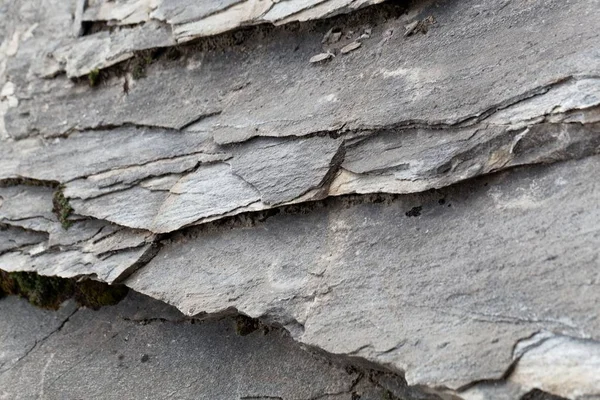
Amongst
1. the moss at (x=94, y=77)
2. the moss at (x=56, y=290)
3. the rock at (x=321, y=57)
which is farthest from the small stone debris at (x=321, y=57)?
the moss at (x=56, y=290)

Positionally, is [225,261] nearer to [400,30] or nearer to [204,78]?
[204,78]

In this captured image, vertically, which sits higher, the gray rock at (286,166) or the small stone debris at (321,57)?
the small stone debris at (321,57)

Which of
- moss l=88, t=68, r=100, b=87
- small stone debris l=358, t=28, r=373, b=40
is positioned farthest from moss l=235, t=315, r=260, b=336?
moss l=88, t=68, r=100, b=87

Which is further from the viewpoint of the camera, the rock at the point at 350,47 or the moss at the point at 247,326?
the moss at the point at 247,326

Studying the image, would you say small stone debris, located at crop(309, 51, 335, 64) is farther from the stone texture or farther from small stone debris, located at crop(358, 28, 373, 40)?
the stone texture

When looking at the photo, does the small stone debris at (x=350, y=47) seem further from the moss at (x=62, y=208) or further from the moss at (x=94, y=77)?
the moss at (x=62, y=208)

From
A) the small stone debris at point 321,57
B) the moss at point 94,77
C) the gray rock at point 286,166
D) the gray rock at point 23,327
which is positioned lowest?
the gray rock at point 23,327

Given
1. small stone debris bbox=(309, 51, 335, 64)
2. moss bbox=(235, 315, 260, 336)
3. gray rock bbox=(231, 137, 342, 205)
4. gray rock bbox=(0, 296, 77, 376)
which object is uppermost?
small stone debris bbox=(309, 51, 335, 64)
